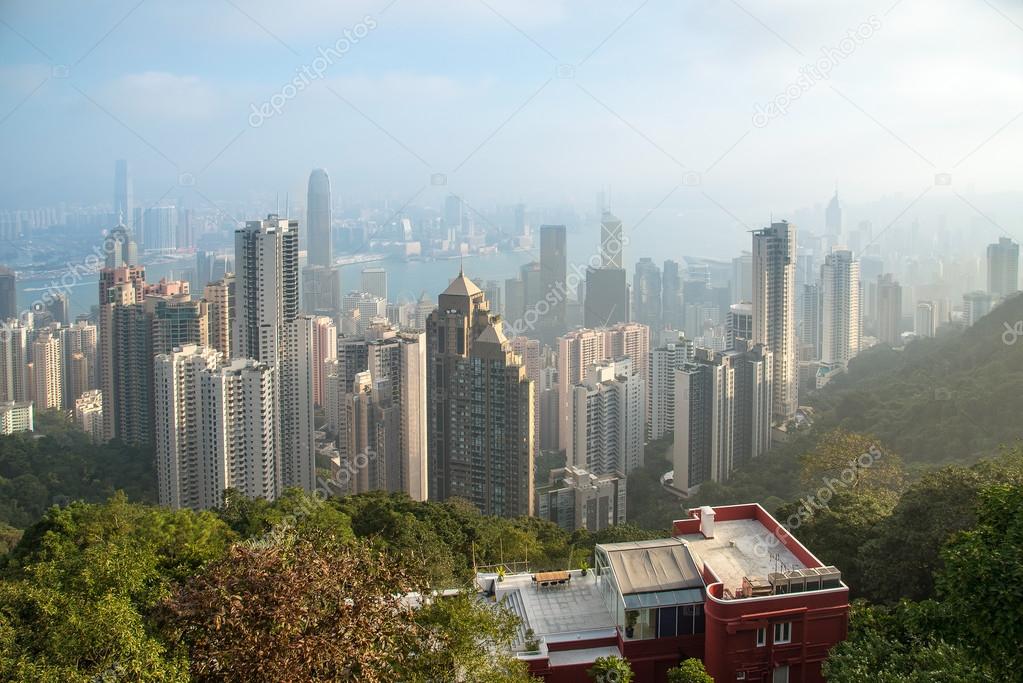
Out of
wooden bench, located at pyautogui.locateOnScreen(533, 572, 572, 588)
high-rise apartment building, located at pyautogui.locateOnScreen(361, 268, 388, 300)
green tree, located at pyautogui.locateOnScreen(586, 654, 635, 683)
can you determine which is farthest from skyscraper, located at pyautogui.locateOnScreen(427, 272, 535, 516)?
green tree, located at pyautogui.locateOnScreen(586, 654, 635, 683)

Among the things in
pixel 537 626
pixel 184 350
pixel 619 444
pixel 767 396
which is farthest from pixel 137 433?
pixel 537 626

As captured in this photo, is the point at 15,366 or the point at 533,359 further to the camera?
the point at 15,366

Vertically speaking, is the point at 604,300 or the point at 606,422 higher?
the point at 604,300

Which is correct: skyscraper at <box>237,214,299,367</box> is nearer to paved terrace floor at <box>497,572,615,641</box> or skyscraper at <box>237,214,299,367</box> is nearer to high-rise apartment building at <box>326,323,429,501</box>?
high-rise apartment building at <box>326,323,429,501</box>

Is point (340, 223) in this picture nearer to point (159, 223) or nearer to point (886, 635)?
point (159, 223)

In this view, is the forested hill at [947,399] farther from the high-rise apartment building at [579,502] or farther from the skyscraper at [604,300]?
the skyscraper at [604,300]

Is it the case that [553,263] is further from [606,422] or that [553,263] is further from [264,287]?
[264,287]

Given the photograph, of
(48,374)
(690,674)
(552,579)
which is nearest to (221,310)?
(48,374)

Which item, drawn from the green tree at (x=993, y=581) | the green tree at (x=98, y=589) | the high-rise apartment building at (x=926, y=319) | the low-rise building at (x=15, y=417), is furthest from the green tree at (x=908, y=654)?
the high-rise apartment building at (x=926, y=319)
